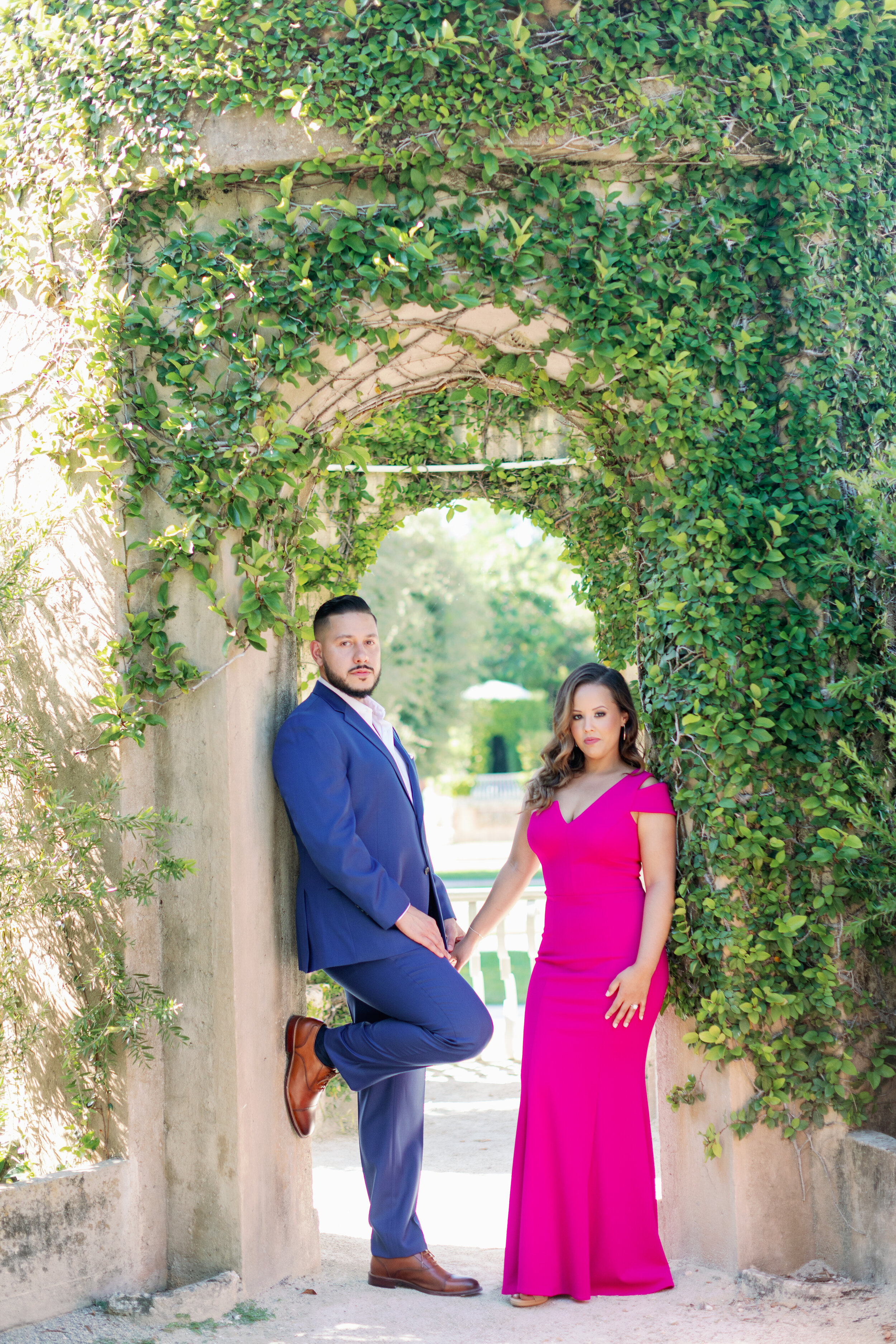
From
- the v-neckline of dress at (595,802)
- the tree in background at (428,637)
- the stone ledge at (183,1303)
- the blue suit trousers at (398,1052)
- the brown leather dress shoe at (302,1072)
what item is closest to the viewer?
the stone ledge at (183,1303)

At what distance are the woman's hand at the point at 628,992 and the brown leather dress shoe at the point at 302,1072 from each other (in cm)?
103

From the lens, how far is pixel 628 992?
378cm

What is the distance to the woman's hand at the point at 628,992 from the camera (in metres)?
3.79

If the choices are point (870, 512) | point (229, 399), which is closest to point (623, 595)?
point (870, 512)

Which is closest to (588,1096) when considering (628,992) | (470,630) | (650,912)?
(628,992)

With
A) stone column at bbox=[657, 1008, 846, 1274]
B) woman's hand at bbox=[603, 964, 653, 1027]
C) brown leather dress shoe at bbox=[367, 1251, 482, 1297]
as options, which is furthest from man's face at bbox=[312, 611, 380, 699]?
brown leather dress shoe at bbox=[367, 1251, 482, 1297]

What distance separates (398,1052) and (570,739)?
121cm

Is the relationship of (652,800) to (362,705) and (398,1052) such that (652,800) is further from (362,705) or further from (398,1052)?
(398,1052)

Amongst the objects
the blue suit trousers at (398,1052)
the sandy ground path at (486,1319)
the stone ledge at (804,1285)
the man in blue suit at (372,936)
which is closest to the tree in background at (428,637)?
the man in blue suit at (372,936)

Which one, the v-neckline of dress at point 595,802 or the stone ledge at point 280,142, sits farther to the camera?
the v-neckline of dress at point 595,802

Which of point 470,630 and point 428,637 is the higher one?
point 470,630

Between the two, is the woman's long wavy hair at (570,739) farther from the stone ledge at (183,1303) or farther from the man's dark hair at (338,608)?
the stone ledge at (183,1303)

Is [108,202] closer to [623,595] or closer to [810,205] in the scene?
[810,205]

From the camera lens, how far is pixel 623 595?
5395 millimetres
